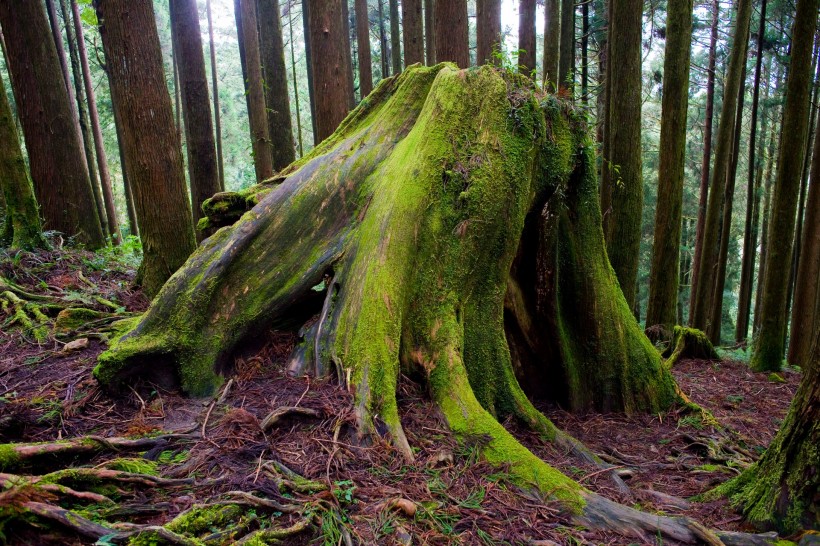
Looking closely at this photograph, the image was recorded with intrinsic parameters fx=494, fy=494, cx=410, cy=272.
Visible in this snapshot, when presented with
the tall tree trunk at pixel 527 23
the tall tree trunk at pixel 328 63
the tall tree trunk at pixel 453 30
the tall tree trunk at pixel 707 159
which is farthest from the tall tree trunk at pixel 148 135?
the tall tree trunk at pixel 707 159

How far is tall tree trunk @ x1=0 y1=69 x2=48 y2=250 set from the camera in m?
7.11

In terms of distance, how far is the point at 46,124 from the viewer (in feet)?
28.4

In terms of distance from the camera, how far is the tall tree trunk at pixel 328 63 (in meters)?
8.52

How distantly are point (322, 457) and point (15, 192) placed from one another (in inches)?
280

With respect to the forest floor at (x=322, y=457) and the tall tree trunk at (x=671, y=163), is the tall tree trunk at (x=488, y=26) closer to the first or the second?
the tall tree trunk at (x=671, y=163)

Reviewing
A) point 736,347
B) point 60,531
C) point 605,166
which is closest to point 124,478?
point 60,531

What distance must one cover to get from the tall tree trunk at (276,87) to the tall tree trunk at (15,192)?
5290 millimetres

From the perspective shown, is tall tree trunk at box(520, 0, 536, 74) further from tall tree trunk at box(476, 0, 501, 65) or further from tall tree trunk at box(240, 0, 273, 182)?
tall tree trunk at box(240, 0, 273, 182)

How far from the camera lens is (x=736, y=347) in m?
13.6

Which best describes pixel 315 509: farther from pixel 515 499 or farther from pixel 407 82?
pixel 407 82

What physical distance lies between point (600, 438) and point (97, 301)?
5507mm

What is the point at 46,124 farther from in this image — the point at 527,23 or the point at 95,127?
the point at 527,23

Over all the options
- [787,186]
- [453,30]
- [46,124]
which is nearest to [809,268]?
[787,186]

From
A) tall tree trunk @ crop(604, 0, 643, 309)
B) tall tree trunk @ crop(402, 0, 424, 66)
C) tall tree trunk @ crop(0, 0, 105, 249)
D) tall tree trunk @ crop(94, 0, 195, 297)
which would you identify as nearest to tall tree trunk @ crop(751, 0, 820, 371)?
tall tree trunk @ crop(604, 0, 643, 309)
